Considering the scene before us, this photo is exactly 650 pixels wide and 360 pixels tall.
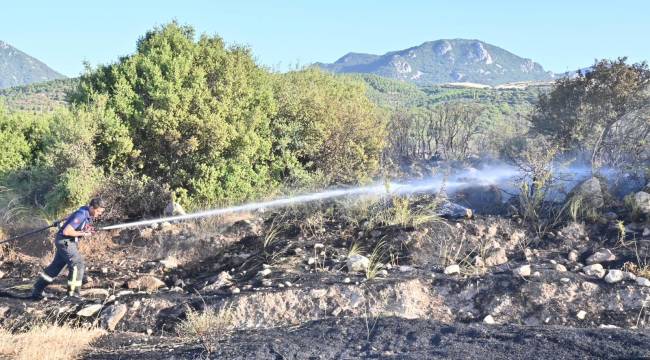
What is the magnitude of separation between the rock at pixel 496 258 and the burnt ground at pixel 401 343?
187cm

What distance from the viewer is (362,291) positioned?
19.4 ft

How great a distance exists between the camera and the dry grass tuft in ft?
15.1

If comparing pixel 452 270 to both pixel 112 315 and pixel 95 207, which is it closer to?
pixel 112 315

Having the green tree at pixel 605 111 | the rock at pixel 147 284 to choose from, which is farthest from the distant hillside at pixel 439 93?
the rock at pixel 147 284

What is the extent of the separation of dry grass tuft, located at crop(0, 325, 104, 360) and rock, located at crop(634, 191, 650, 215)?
697 centimetres

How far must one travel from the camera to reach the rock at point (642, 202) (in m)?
7.54

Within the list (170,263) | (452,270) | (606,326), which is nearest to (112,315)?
(170,263)

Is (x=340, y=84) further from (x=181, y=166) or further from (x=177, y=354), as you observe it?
(x=177, y=354)

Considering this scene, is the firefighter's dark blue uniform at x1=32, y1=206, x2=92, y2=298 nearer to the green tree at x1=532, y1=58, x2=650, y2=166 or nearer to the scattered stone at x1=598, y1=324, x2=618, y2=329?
the scattered stone at x1=598, y1=324, x2=618, y2=329

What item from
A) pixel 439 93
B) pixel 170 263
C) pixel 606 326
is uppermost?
pixel 606 326

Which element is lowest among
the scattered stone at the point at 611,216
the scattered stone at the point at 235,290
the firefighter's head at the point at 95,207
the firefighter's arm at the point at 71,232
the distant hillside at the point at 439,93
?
the distant hillside at the point at 439,93

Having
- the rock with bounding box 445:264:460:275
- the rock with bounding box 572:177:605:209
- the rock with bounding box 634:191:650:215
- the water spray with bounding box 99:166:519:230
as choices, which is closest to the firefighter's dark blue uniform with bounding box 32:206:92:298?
the water spray with bounding box 99:166:519:230

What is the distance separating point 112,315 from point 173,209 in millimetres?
4220

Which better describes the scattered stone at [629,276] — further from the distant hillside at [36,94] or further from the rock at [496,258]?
the distant hillside at [36,94]
